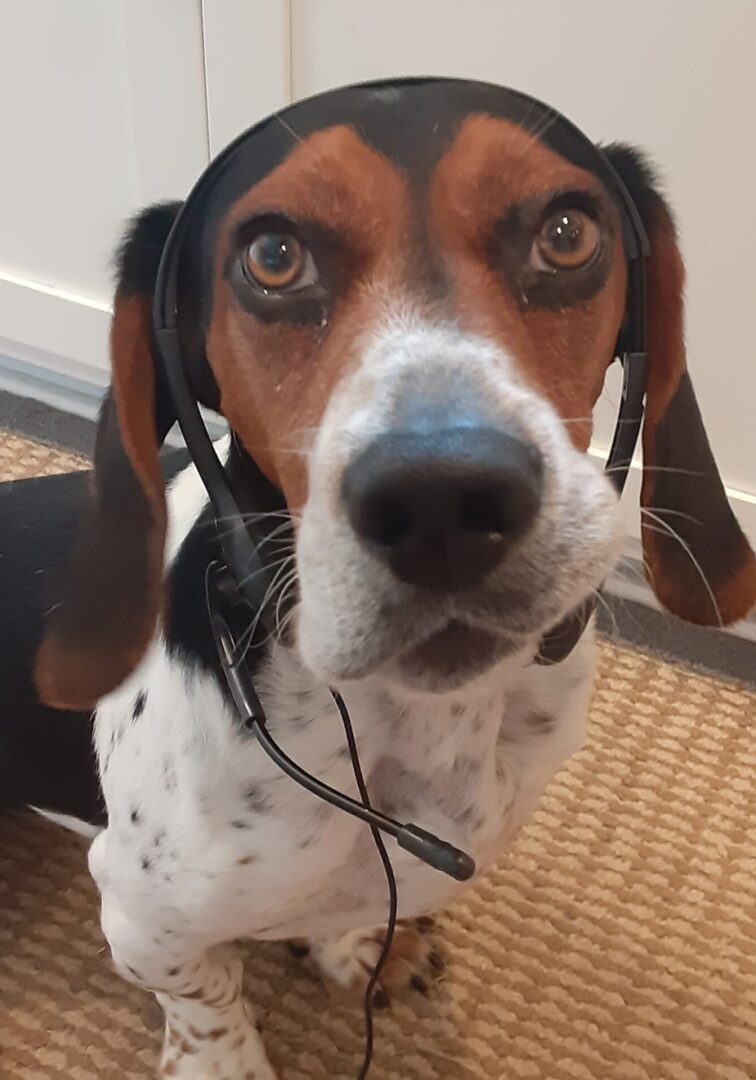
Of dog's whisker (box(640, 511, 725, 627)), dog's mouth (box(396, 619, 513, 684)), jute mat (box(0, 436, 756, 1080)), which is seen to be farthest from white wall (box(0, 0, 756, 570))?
dog's mouth (box(396, 619, 513, 684))

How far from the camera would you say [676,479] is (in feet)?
4.13

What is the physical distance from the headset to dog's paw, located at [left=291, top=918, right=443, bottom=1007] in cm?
54

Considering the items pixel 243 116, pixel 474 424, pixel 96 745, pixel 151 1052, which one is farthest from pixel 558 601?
pixel 243 116

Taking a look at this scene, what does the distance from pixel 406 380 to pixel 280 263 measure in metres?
0.20

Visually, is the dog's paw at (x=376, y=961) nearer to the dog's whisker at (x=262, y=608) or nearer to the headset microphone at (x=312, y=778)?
the headset microphone at (x=312, y=778)

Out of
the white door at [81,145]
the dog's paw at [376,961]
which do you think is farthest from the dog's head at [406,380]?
the white door at [81,145]

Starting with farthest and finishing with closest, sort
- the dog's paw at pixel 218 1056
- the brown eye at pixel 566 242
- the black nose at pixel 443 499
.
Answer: the dog's paw at pixel 218 1056 < the brown eye at pixel 566 242 < the black nose at pixel 443 499

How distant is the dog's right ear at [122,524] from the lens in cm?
113

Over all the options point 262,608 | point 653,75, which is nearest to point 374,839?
point 262,608

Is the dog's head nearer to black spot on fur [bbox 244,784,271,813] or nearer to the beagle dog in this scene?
the beagle dog

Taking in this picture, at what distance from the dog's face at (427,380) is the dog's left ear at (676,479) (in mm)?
85

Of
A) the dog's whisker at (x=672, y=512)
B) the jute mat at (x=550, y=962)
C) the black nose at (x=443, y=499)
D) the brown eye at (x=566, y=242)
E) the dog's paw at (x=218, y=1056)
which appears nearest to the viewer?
the black nose at (x=443, y=499)

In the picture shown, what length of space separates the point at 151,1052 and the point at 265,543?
35.3 inches

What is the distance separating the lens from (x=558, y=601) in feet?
3.04
